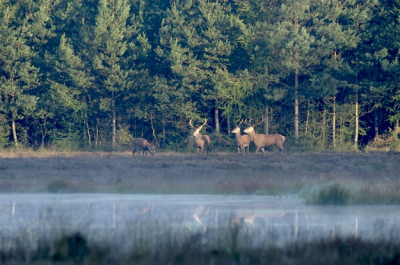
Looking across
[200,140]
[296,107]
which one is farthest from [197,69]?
[296,107]

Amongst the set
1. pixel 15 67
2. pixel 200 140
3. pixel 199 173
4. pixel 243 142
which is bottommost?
pixel 199 173

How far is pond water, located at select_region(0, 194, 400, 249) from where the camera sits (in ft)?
29.5

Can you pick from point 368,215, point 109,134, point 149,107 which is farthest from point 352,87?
point 368,215

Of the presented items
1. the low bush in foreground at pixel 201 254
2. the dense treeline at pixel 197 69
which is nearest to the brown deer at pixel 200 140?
the dense treeline at pixel 197 69

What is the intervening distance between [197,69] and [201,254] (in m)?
27.5

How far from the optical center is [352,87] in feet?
109

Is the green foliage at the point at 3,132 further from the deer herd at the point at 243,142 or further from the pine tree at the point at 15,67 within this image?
the deer herd at the point at 243,142

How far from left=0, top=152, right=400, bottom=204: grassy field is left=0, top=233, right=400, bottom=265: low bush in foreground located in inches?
240

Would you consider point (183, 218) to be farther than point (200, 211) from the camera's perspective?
No

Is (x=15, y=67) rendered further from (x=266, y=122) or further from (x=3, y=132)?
(x=266, y=122)

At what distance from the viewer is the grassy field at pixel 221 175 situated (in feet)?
49.0

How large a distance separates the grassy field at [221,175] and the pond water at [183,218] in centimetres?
82

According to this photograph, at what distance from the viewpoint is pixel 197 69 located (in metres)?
34.6

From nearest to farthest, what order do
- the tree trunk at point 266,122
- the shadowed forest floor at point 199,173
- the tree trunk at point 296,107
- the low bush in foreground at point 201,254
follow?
the low bush in foreground at point 201,254, the shadowed forest floor at point 199,173, the tree trunk at point 296,107, the tree trunk at point 266,122
